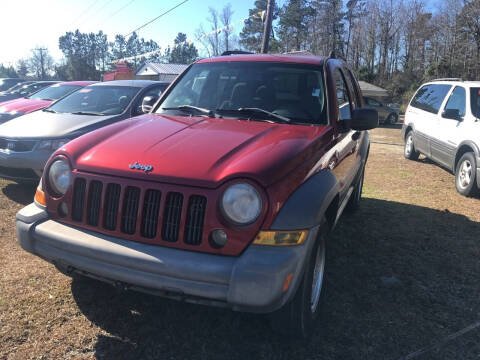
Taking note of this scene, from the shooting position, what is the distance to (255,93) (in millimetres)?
3568

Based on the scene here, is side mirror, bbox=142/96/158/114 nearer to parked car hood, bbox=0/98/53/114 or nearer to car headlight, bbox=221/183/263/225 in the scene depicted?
car headlight, bbox=221/183/263/225

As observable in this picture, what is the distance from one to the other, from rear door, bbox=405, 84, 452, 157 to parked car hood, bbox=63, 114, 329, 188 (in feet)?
20.0

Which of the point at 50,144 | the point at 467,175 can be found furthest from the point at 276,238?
the point at 467,175

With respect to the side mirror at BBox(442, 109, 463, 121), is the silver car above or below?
below

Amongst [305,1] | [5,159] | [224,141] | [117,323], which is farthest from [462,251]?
[305,1]

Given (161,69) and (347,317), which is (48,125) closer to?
(347,317)

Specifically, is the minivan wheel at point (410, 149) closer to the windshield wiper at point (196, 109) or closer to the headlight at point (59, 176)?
the windshield wiper at point (196, 109)

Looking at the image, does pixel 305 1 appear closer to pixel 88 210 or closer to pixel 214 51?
pixel 214 51

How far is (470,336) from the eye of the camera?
9.43 ft

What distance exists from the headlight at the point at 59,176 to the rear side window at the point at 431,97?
7.55 meters

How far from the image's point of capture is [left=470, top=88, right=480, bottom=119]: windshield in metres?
6.69

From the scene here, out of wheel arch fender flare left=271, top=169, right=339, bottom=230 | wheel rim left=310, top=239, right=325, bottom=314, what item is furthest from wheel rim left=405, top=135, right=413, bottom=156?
wheel arch fender flare left=271, top=169, right=339, bottom=230

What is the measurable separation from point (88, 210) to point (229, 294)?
1.08 m

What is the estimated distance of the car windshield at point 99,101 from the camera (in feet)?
20.9
